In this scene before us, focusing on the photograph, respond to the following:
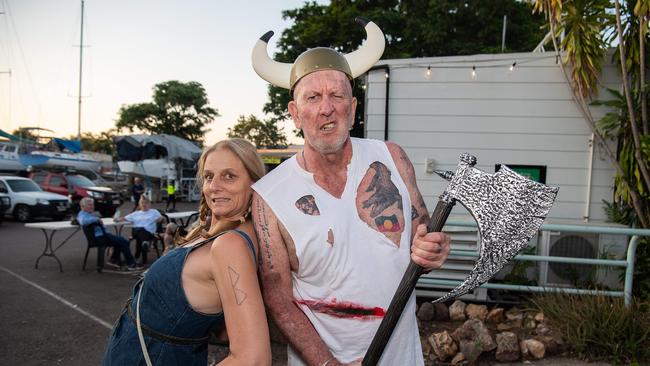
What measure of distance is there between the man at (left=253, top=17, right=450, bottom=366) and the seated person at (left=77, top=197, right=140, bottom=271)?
691 cm

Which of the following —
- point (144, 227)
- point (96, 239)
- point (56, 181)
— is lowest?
point (96, 239)

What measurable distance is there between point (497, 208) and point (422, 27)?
16.3m

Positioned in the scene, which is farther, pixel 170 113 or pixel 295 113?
pixel 170 113

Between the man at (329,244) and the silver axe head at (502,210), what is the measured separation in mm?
174

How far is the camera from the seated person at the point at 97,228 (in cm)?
728

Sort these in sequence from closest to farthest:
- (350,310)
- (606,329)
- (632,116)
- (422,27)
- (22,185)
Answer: (350,310) → (606,329) → (632,116) → (22,185) → (422,27)

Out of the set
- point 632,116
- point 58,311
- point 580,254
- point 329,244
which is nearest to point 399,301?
point 329,244

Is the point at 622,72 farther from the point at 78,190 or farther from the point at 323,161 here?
the point at 78,190

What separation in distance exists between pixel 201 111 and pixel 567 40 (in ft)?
144

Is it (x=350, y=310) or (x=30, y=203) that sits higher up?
(x=350, y=310)

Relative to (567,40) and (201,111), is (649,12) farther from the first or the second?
(201,111)

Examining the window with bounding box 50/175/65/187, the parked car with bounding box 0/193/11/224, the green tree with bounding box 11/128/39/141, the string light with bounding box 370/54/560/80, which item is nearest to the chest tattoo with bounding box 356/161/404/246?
the string light with bounding box 370/54/560/80

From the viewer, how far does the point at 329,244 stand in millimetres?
1434

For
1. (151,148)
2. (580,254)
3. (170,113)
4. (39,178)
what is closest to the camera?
(580,254)
